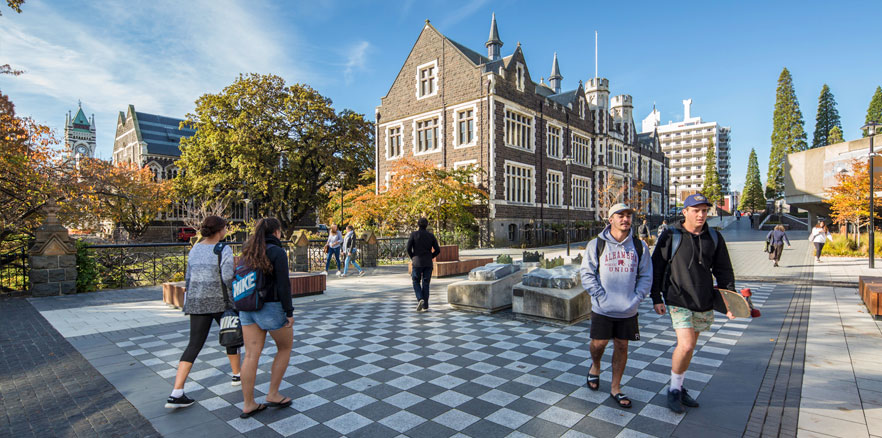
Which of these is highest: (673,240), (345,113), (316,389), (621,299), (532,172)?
(345,113)

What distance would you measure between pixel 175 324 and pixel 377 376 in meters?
4.65

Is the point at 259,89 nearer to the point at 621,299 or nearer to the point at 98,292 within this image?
the point at 98,292

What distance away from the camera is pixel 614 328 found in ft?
13.4

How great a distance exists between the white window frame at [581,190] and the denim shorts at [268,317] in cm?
3611

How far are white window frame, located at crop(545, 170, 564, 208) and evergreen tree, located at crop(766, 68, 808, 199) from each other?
3940cm

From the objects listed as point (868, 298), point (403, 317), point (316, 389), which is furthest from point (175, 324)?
point (868, 298)

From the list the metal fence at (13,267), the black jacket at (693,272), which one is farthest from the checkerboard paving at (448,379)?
the metal fence at (13,267)

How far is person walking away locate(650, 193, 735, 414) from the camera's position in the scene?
3830 millimetres

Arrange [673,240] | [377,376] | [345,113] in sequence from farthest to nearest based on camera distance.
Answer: [345,113] < [377,376] < [673,240]

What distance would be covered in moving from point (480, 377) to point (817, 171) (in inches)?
1798

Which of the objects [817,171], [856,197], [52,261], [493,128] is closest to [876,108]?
[817,171]

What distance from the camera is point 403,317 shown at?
8133mm

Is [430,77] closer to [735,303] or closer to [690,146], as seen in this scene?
[735,303]

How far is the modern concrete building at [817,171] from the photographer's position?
34281mm
